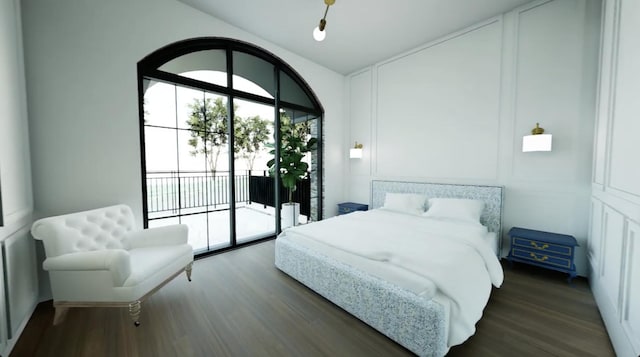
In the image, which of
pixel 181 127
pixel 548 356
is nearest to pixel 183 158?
pixel 181 127

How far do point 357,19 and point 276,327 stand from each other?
3.80 metres

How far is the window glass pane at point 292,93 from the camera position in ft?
→ 13.4

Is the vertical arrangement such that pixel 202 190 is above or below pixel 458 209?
above

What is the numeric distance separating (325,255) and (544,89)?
11.0ft

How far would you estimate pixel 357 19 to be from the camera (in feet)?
10.1

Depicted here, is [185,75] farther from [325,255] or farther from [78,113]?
[325,255]

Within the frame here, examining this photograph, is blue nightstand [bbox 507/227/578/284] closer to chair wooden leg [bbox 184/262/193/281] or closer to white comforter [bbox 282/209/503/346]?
white comforter [bbox 282/209/503/346]

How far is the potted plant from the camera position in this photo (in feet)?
13.8

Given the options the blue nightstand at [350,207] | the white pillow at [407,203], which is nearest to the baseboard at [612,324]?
the white pillow at [407,203]

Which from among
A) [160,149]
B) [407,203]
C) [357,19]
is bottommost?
[407,203]

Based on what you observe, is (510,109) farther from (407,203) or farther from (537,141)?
(407,203)

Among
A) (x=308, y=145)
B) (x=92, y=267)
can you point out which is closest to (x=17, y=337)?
(x=92, y=267)

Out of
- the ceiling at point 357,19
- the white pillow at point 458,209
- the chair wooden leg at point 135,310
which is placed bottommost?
the chair wooden leg at point 135,310

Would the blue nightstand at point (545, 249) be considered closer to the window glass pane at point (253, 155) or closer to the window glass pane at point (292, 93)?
the window glass pane at point (253, 155)
